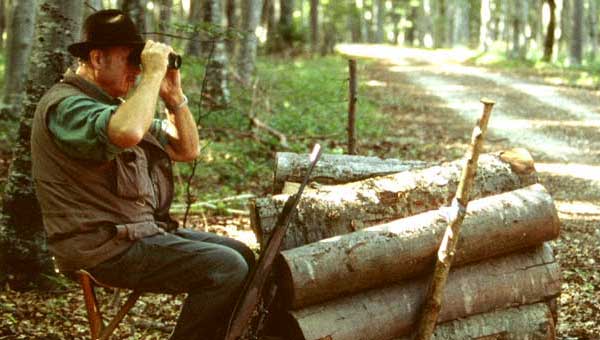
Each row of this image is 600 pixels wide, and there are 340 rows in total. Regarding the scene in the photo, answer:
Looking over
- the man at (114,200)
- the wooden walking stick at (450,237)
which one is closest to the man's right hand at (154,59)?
the man at (114,200)

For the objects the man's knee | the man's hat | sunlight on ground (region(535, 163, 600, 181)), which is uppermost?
the man's hat

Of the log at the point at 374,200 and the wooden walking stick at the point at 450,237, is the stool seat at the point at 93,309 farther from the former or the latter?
the wooden walking stick at the point at 450,237

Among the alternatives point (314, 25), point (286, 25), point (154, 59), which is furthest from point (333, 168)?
point (314, 25)

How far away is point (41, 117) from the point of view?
3746 mm

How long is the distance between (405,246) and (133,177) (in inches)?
60.4

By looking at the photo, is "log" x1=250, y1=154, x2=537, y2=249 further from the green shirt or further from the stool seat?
the green shirt

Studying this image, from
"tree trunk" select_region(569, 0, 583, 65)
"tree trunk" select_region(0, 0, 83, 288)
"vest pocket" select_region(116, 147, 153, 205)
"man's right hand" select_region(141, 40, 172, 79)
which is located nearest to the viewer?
"man's right hand" select_region(141, 40, 172, 79)

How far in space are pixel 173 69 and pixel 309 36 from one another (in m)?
32.1

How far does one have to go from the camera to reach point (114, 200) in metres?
3.84

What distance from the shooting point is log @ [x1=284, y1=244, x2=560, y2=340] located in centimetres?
420

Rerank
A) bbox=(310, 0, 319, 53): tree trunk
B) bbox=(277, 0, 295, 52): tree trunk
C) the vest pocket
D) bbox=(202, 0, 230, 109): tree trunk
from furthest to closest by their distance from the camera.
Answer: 1. bbox=(310, 0, 319, 53): tree trunk
2. bbox=(277, 0, 295, 52): tree trunk
3. bbox=(202, 0, 230, 109): tree trunk
4. the vest pocket

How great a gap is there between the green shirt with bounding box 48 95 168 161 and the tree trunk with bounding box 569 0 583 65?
2452 cm

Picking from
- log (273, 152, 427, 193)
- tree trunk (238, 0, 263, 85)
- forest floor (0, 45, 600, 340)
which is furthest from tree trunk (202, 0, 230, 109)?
log (273, 152, 427, 193)

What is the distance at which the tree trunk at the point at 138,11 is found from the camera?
1034cm
